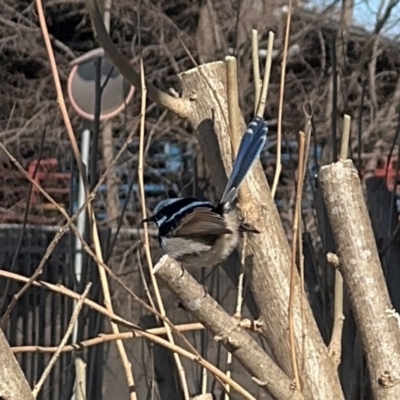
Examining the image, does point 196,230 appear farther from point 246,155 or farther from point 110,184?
point 110,184

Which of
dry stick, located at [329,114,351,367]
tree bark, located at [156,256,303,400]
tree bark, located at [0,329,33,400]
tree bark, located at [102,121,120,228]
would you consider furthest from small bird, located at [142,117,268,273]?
tree bark, located at [102,121,120,228]

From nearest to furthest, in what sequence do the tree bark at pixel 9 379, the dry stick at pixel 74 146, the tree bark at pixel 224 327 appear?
the tree bark at pixel 9 379 → the tree bark at pixel 224 327 → the dry stick at pixel 74 146

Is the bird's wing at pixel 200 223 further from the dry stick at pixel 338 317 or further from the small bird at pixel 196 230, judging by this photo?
the dry stick at pixel 338 317


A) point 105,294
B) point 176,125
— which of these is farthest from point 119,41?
point 105,294

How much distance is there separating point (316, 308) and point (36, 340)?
3.27 metres

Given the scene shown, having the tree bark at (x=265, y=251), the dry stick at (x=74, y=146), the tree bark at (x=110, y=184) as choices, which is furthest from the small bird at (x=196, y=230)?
the tree bark at (x=110, y=184)

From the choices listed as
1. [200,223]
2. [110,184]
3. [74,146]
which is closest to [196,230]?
[200,223]

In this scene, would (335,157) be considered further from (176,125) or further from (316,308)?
(176,125)

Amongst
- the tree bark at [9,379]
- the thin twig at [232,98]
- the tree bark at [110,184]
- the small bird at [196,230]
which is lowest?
the tree bark at [110,184]

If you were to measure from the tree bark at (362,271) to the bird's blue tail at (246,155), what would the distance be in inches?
9.1

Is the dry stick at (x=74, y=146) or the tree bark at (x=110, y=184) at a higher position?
the dry stick at (x=74, y=146)

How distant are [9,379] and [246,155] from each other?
0.65 m

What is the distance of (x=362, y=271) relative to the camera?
1419mm

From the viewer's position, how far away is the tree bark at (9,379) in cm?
117
